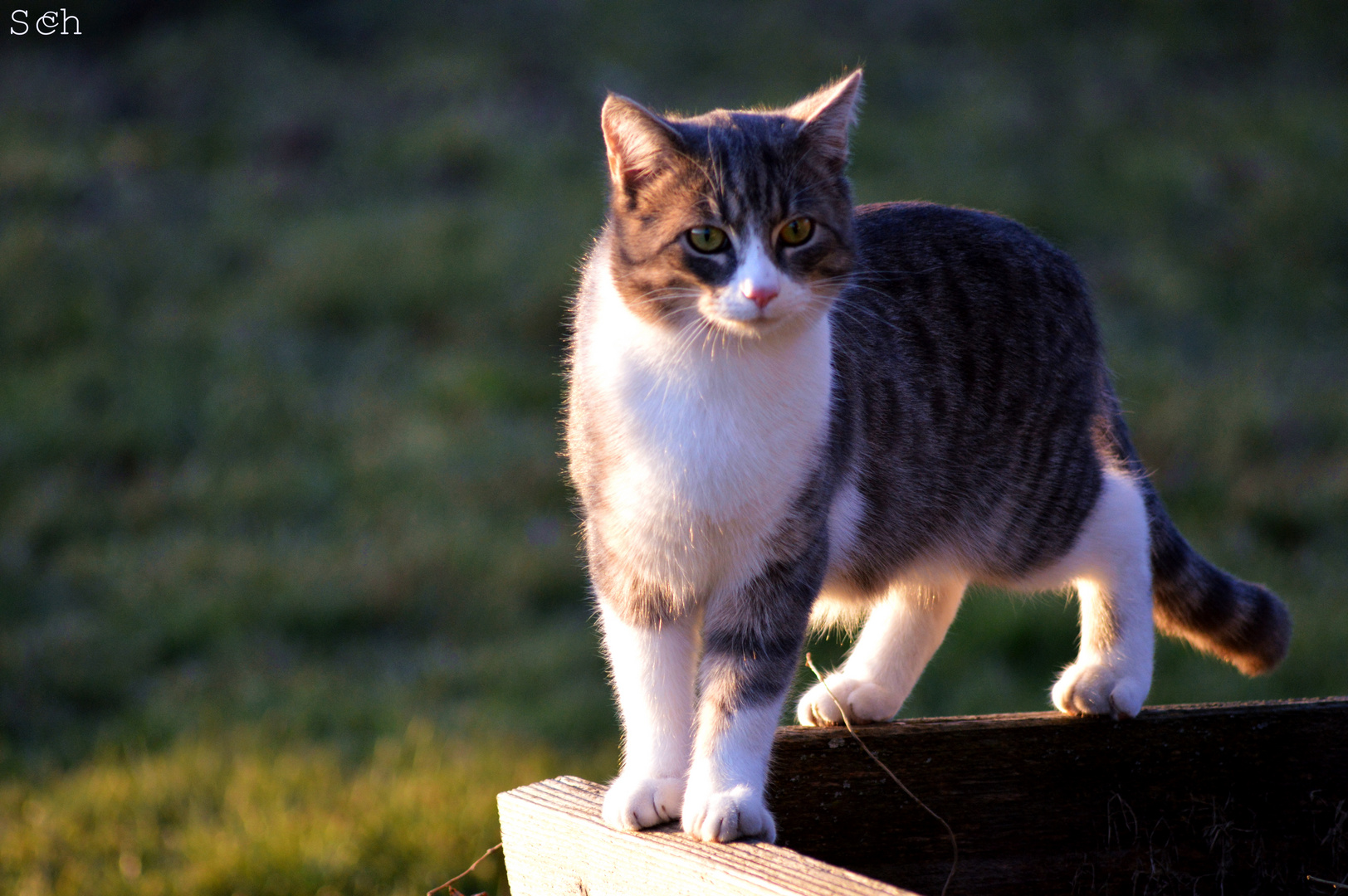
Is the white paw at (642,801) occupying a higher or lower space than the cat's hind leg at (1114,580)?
lower

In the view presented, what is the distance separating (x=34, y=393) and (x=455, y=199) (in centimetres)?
224

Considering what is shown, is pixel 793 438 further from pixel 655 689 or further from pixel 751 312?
pixel 655 689

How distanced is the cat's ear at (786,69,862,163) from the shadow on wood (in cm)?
80

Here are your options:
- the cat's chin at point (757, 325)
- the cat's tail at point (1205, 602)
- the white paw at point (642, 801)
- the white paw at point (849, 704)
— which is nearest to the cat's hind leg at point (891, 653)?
the white paw at point (849, 704)

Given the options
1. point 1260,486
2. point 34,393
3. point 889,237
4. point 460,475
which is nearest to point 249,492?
point 460,475

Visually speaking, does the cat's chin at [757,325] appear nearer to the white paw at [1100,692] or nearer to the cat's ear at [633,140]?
the cat's ear at [633,140]

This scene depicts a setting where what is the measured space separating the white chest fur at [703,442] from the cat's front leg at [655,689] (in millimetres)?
97

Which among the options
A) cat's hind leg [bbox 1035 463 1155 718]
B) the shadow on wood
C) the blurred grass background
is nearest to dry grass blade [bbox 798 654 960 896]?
the shadow on wood

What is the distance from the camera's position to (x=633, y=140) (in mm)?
1574

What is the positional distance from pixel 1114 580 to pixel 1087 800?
1.31 feet

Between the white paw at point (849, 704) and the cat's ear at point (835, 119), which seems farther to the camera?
the white paw at point (849, 704)

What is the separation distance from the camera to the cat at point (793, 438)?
1.50 metres

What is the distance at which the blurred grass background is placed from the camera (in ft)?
10.9

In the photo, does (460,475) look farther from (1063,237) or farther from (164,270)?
(1063,237)
